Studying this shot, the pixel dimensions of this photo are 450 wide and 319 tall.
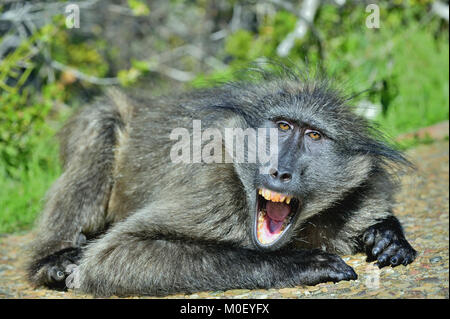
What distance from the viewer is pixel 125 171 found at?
4934 mm

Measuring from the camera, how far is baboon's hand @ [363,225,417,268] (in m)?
3.81

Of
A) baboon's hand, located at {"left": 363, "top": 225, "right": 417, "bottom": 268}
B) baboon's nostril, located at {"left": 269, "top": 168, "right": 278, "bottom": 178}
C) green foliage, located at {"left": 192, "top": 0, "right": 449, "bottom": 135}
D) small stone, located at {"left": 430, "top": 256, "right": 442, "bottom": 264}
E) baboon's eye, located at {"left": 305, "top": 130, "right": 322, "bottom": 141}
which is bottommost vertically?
small stone, located at {"left": 430, "top": 256, "right": 442, "bottom": 264}

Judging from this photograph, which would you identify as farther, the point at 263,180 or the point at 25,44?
the point at 25,44

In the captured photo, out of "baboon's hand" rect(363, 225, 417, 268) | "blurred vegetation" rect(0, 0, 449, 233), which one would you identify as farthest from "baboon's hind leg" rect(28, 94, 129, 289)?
"baboon's hand" rect(363, 225, 417, 268)

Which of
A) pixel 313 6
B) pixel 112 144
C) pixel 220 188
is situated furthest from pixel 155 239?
pixel 313 6

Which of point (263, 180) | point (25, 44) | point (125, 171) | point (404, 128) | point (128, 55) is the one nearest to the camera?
point (263, 180)

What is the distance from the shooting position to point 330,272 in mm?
3598

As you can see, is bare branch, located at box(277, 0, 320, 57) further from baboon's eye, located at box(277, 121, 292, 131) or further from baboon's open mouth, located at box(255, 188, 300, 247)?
baboon's open mouth, located at box(255, 188, 300, 247)

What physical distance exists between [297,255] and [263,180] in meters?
0.55

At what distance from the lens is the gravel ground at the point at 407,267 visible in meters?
3.40

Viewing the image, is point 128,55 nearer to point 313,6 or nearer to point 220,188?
point 313,6

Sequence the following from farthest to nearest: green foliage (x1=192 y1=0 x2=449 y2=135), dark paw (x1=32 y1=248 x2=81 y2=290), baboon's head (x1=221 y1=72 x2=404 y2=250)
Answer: green foliage (x1=192 y1=0 x2=449 y2=135)
dark paw (x1=32 y1=248 x2=81 y2=290)
baboon's head (x1=221 y1=72 x2=404 y2=250)

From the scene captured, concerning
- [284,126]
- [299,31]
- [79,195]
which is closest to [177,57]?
[299,31]

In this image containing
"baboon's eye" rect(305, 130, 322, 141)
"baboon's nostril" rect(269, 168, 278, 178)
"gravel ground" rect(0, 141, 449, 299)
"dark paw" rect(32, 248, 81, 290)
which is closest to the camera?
"gravel ground" rect(0, 141, 449, 299)
